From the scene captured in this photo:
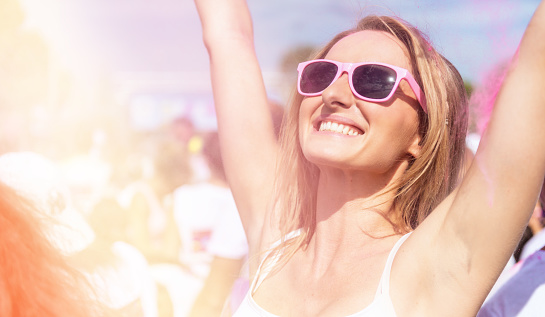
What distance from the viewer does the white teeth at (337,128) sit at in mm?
1345

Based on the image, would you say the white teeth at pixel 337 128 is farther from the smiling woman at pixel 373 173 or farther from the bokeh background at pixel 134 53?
the bokeh background at pixel 134 53

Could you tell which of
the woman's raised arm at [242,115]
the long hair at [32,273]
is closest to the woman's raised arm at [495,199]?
the woman's raised arm at [242,115]

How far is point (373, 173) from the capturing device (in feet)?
4.65

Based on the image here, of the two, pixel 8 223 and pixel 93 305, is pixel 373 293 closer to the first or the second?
pixel 93 305

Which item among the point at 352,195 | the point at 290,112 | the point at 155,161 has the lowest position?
the point at 155,161

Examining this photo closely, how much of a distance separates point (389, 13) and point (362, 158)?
16.0 inches

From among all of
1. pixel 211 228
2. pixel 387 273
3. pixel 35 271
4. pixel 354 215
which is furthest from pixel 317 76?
pixel 211 228

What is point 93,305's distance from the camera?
2.37ft

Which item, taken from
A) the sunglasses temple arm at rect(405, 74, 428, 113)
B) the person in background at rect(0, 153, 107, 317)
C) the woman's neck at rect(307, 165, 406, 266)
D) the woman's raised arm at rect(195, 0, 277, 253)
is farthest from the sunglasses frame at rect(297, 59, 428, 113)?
the person in background at rect(0, 153, 107, 317)

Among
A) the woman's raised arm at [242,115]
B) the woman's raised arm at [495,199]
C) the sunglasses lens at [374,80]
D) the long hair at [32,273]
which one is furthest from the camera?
the woman's raised arm at [242,115]

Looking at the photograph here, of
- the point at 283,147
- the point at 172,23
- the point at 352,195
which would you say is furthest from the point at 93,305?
the point at 172,23

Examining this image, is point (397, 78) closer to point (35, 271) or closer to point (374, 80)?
point (374, 80)

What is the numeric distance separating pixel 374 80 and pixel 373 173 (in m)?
0.23

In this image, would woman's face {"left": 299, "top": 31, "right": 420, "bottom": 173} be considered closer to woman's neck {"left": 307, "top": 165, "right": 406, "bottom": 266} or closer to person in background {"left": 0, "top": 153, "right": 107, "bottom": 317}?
woman's neck {"left": 307, "top": 165, "right": 406, "bottom": 266}
